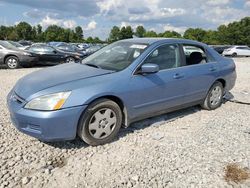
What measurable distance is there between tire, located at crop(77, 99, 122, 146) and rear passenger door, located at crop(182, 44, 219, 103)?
1667 millimetres

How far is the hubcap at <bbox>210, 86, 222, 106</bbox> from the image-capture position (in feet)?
19.9

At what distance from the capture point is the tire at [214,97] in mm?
5973

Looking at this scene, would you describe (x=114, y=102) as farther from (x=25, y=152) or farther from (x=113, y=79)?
(x=25, y=152)

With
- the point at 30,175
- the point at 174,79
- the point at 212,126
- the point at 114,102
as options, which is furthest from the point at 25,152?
the point at 212,126

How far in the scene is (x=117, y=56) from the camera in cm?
486

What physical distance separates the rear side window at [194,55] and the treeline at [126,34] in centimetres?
5870

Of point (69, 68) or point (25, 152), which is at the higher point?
point (69, 68)

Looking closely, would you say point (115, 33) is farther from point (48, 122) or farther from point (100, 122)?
point (48, 122)

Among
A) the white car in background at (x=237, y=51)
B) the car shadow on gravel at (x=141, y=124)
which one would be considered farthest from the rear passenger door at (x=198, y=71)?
the white car in background at (x=237, y=51)

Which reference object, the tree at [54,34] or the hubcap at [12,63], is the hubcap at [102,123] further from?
the tree at [54,34]

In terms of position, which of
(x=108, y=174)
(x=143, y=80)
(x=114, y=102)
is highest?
(x=143, y=80)

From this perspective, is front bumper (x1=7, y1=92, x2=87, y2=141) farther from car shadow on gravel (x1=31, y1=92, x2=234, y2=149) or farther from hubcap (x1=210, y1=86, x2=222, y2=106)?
hubcap (x1=210, y1=86, x2=222, y2=106)

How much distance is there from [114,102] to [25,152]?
1.41 metres

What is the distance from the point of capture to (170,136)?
4.60 meters
